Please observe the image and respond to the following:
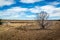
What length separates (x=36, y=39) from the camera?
50.3 ft

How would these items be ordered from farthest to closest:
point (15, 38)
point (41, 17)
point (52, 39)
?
point (41, 17) < point (15, 38) < point (52, 39)

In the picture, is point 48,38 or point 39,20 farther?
point 39,20

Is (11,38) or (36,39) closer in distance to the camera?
(36,39)

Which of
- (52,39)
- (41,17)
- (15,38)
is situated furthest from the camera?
(41,17)

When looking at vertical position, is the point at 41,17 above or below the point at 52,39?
above

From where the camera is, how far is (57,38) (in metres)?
15.9

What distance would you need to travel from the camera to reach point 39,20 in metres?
30.1

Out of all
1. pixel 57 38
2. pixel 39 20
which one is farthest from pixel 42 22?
pixel 57 38

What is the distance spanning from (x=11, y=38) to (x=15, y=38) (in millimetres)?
429

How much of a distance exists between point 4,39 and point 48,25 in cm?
1650

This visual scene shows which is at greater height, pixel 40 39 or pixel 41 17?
pixel 41 17

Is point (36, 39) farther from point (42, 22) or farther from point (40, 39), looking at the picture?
point (42, 22)

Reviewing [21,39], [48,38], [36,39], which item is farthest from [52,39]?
[21,39]

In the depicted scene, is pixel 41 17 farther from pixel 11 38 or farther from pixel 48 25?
pixel 11 38
